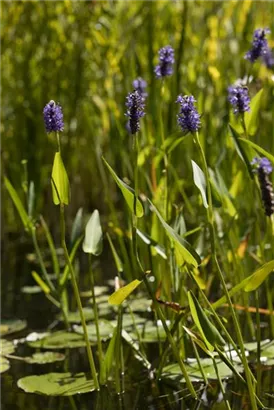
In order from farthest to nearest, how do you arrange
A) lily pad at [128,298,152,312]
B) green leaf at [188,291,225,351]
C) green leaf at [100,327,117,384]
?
lily pad at [128,298,152,312]
green leaf at [100,327,117,384]
green leaf at [188,291,225,351]

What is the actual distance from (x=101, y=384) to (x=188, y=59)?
1631 mm

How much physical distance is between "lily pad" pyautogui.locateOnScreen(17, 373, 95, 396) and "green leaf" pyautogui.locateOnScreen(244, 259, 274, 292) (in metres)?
0.49

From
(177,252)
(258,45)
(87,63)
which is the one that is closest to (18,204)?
(177,252)

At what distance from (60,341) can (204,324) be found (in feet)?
2.50

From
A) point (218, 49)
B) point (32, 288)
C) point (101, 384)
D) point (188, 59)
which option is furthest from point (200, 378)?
Result: point (218, 49)

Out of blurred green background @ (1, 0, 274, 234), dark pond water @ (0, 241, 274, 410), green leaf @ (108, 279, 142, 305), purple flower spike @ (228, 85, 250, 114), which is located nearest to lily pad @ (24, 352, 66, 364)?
dark pond water @ (0, 241, 274, 410)

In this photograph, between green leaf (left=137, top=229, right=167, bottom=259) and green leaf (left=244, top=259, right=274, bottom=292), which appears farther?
green leaf (left=137, top=229, right=167, bottom=259)

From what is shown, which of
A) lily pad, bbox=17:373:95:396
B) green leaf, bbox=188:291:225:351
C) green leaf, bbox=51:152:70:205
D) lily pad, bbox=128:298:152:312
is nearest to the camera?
green leaf, bbox=188:291:225:351

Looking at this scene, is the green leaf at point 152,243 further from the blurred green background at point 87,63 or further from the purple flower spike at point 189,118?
the blurred green background at point 87,63

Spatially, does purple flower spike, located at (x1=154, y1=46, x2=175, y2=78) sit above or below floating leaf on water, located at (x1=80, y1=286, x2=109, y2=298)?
above

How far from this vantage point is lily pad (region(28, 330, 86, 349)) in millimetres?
1921

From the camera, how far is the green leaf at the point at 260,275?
4.14ft

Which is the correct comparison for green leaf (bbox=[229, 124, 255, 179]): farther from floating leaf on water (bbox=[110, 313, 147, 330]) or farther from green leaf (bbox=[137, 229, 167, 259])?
floating leaf on water (bbox=[110, 313, 147, 330])

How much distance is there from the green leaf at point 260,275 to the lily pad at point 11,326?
93cm
